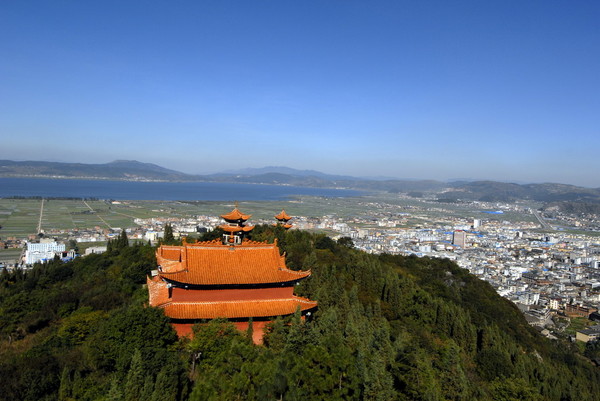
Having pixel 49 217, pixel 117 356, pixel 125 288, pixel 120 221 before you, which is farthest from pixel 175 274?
pixel 49 217

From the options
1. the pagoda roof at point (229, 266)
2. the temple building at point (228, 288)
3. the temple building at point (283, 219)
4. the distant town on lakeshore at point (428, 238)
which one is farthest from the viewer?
the distant town on lakeshore at point (428, 238)


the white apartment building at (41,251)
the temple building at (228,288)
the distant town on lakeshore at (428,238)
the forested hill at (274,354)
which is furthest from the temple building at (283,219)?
the white apartment building at (41,251)

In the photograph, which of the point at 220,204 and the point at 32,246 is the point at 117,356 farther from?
the point at 220,204

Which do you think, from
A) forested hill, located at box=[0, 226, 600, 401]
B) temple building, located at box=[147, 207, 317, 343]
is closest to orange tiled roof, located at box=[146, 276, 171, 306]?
temple building, located at box=[147, 207, 317, 343]

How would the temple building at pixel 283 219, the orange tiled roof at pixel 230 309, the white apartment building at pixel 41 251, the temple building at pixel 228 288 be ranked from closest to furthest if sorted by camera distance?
the orange tiled roof at pixel 230 309 < the temple building at pixel 228 288 < the temple building at pixel 283 219 < the white apartment building at pixel 41 251

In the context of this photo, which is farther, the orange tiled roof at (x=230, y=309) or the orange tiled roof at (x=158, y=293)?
the orange tiled roof at (x=158, y=293)

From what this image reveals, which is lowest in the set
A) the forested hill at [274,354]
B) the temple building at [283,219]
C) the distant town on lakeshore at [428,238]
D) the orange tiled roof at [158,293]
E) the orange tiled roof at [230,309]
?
the distant town on lakeshore at [428,238]

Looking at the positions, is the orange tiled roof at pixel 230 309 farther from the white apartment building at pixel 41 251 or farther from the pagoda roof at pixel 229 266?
the white apartment building at pixel 41 251

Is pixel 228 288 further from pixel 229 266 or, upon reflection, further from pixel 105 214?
pixel 105 214
